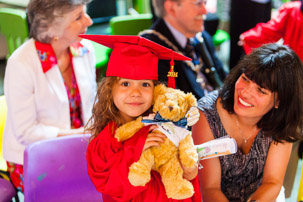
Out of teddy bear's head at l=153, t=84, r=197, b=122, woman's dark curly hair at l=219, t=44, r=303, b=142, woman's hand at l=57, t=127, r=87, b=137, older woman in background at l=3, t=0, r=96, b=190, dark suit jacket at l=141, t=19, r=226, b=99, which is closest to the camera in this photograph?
teddy bear's head at l=153, t=84, r=197, b=122

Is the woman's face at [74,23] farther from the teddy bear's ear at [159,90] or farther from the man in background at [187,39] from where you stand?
the teddy bear's ear at [159,90]

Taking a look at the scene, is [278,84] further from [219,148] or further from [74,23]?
[74,23]

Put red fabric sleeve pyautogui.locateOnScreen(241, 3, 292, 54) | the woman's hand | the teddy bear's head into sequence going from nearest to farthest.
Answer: the teddy bear's head → the woman's hand → red fabric sleeve pyautogui.locateOnScreen(241, 3, 292, 54)

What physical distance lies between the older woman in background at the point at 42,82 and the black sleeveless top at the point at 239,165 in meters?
0.78

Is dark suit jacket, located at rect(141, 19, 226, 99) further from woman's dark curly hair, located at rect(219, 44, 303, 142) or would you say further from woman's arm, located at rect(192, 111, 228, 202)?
woman's arm, located at rect(192, 111, 228, 202)

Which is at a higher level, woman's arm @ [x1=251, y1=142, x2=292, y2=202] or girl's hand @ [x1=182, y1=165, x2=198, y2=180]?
girl's hand @ [x1=182, y1=165, x2=198, y2=180]

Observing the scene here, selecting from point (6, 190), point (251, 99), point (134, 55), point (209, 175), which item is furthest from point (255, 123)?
point (6, 190)

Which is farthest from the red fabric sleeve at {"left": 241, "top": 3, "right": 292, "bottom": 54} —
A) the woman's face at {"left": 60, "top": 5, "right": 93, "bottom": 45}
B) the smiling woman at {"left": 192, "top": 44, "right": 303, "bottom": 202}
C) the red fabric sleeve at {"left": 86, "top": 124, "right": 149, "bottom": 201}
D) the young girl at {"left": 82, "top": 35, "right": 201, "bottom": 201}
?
the red fabric sleeve at {"left": 86, "top": 124, "right": 149, "bottom": 201}

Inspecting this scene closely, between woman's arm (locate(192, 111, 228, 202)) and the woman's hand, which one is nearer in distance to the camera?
woman's arm (locate(192, 111, 228, 202))

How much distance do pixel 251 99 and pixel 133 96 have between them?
2.04ft

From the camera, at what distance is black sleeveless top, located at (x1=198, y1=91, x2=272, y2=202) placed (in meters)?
1.75

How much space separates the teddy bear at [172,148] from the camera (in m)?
1.22

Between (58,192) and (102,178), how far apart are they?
1.61 ft

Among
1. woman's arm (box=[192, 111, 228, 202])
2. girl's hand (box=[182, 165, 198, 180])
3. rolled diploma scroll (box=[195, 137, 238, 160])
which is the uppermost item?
rolled diploma scroll (box=[195, 137, 238, 160])
